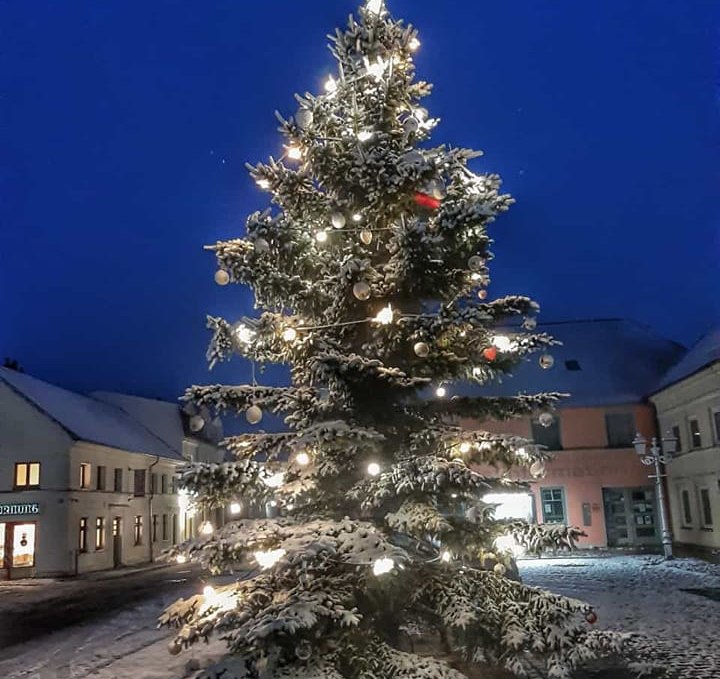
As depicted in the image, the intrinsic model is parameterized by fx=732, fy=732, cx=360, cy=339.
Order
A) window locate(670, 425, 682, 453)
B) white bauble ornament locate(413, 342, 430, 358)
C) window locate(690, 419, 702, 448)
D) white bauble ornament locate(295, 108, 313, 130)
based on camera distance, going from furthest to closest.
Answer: window locate(670, 425, 682, 453)
window locate(690, 419, 702, 448)
white bauble ornament locate(295, 108, 313, 130)
white bauble ornament locate(413, 342, 430, 358)

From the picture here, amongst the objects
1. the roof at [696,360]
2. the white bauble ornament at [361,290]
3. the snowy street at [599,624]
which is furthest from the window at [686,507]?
the white bauble ornament at [361,290]

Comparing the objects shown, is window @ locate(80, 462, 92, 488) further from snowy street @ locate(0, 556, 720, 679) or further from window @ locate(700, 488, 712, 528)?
window @ locate(700, 488, 712, 528)

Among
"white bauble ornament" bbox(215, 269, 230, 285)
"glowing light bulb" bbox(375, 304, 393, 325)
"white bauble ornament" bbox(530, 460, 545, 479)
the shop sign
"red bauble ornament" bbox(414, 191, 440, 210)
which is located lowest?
the shop sign

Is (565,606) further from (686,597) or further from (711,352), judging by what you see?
(711,352)

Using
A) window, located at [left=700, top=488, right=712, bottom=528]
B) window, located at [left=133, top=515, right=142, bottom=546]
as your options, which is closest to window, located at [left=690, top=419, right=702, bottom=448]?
window, located at [left=700, top=488, right=712, bottom=528]

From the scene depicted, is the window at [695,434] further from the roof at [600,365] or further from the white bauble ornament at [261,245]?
the white bauble ornament at [261,245]

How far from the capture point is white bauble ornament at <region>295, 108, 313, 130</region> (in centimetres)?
793

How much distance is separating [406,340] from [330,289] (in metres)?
1.04

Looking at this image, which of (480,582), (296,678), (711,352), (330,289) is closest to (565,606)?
(480,582)

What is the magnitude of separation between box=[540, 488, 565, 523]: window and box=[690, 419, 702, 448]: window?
5.43 metres

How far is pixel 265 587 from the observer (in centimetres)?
723

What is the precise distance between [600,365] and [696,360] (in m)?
5.38

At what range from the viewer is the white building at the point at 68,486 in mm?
28625

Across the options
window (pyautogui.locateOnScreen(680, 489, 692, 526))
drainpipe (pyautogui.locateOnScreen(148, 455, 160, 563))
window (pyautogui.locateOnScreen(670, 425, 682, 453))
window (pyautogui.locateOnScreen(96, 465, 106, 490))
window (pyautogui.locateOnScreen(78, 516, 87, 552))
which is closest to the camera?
window (pyautogui.locateOnScreen(680, 489, 692, 526))
